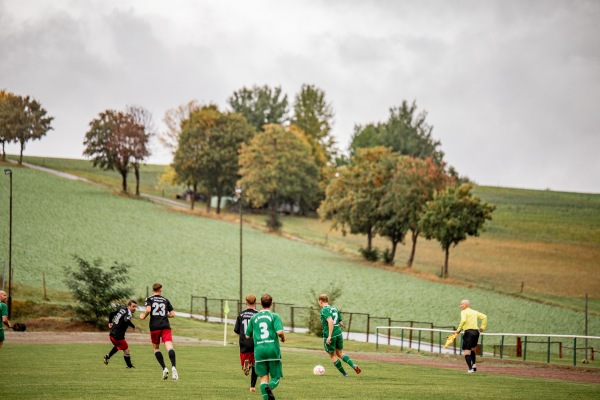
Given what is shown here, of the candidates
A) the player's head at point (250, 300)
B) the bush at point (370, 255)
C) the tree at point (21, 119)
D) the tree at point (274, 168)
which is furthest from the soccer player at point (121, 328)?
the tree at point (21, 119)

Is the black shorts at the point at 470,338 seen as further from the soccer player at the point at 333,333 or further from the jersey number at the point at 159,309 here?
the jersey number at the point at 159,309

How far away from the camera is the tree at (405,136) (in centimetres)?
13925

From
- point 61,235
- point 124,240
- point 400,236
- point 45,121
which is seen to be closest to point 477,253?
point 400,236

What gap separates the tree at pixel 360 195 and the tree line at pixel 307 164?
0.11 meters

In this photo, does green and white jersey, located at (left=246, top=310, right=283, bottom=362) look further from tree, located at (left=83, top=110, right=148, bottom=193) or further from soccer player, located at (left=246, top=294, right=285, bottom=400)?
tree, located at (left=83, top=110, right=148, bottom=193)

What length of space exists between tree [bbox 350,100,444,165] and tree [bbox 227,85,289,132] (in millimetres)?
14212

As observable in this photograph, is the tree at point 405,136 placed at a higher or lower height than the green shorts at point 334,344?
higher

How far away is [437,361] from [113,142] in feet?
298

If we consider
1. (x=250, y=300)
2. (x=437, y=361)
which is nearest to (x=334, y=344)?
(x=250, y=300)

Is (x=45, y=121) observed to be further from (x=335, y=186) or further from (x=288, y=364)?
(x=288, y=364)

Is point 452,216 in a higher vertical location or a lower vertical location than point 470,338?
higher

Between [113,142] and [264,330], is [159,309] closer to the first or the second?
[264,330]

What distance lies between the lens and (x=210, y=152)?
115812 millimetres

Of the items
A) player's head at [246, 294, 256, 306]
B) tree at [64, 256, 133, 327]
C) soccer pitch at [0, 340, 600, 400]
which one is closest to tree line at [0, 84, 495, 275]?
tree at [64, 256, 133, 327]
